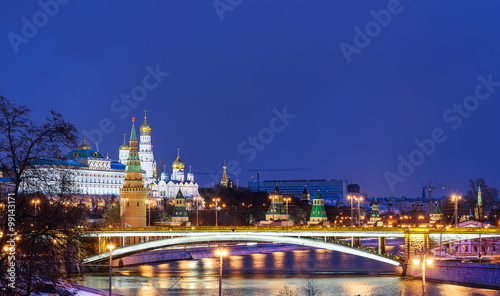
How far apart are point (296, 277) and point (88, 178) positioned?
83428 millimetres

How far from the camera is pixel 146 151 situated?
5305 inches

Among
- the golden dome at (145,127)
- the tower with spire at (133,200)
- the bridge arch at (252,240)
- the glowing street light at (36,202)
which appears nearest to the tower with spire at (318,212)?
the tower with spire at (133,200)

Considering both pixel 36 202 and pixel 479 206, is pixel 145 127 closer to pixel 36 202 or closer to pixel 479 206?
pixel 479 206

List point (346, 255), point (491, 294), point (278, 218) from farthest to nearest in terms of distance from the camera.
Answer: point (278, 218)
point (346, 255)
point (491, 294)

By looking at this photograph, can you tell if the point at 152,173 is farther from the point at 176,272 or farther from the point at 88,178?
the point at 176,272

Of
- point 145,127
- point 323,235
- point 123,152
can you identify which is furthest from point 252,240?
→ point 123,152

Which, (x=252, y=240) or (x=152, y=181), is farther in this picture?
(x=152, y=181)

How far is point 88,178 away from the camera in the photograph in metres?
126

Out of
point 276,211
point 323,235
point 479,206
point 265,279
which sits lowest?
point 265,279

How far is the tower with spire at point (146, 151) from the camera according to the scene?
425 ft

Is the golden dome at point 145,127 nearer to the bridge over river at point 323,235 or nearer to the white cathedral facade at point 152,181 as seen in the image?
the white cathedral facade at point 152,181

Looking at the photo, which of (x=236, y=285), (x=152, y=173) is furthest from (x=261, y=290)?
(x=152, y=173)

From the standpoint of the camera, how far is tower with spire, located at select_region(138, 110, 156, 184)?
130m

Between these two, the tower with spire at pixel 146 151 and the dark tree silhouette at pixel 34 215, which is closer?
the dark tree silhouette at pixel 34 215
